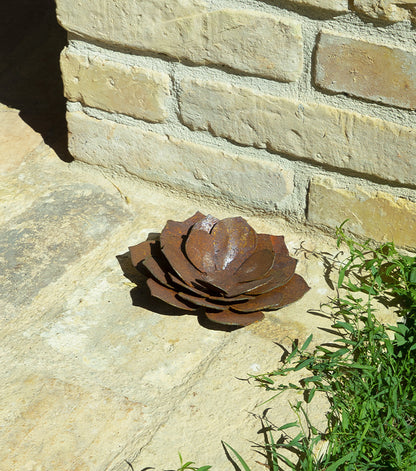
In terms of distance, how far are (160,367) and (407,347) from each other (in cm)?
60

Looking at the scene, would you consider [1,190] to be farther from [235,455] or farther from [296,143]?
[235,455]

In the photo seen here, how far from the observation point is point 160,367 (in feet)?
5.13

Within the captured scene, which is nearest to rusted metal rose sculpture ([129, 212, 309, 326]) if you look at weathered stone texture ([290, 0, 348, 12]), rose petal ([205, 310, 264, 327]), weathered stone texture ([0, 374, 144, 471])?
rose petal ([205, 310, 264, 327])

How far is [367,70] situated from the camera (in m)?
1.66

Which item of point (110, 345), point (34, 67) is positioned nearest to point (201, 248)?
point (110, 345)

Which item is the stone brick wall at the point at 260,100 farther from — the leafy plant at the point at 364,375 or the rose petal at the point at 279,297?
the rose petal at the point at 279,297

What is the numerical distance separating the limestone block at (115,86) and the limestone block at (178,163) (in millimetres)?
60

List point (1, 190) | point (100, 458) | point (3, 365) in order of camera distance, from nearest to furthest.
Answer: point (100, 458) < point (3, 365) < point (1, 190)

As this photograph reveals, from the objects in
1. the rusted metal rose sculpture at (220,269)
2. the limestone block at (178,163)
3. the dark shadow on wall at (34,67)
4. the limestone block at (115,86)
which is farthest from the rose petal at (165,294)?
the dark shadow on wall at (34,67)

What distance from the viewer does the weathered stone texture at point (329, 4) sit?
1609 millimetres

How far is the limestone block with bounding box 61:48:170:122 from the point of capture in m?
1.93

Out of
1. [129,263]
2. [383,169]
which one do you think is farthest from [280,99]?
[129,263]

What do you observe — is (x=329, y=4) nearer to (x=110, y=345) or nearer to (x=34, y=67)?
(x=110, y=345)

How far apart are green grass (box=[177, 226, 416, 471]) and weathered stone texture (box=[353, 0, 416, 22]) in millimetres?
580
